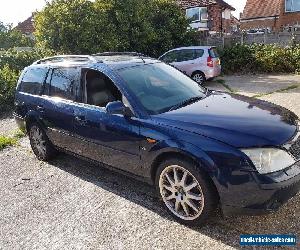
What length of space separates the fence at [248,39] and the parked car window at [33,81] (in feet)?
45.6

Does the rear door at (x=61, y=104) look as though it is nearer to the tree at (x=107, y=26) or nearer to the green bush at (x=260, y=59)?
the tree at (x=107, y=26)

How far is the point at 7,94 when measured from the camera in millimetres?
10594

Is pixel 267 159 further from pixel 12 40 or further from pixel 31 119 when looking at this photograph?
pixel 12 40

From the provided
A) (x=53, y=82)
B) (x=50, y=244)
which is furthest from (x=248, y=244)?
(x=53, y=82)

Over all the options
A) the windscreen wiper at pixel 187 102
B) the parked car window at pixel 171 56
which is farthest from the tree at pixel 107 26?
the windscreen wiper at pixel 187 102

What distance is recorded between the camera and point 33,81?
584 centimetres

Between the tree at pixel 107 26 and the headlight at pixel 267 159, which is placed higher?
the tree at pixel 107 26

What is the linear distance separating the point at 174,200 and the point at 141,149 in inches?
26.2

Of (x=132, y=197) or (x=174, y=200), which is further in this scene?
(x=132, y=197)

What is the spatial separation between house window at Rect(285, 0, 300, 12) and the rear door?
29694mm

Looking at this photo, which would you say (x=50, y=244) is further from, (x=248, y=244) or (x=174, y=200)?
(x=248, y=244)

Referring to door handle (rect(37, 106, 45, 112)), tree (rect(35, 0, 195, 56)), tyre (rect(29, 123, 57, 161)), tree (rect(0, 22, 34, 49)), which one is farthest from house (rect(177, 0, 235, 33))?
door handle (rect(37, 106, 45, 112))

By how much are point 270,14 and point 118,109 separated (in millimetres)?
31267

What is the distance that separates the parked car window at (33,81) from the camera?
5.61 metres
